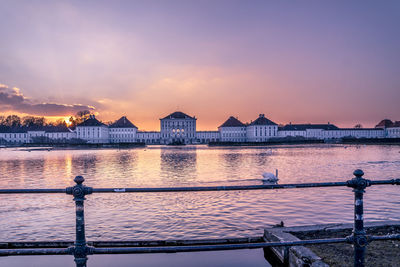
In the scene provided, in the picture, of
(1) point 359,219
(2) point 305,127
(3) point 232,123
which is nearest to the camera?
(1) point 359,219

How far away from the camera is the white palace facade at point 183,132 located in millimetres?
153500

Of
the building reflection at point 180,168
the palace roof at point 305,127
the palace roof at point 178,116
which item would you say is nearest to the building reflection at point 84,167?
the building reflection at point 180,168

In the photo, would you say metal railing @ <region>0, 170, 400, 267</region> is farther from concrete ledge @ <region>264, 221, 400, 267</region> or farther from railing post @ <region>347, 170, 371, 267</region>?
concrete ledge @ <region>264, 221, 400, 267</region>

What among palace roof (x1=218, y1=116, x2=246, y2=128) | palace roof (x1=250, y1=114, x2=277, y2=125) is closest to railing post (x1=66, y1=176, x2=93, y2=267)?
palace roof (x1=250, y1=114, x2=277, y2=125)

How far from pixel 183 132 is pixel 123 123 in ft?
115

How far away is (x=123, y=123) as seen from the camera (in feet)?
547

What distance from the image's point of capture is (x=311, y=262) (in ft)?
15.3

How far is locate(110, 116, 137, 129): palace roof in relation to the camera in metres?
164

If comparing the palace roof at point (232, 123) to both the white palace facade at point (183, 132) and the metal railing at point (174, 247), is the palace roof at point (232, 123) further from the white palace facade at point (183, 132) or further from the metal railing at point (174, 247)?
the metal railing at point (174, 247)

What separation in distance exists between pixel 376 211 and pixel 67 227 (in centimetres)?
962

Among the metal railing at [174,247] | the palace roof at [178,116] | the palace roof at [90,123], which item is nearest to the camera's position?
the metal railing at [174,247]

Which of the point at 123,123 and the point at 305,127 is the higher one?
the point at 123,123

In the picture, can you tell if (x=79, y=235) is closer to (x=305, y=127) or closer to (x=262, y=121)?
(x=262, y=121)

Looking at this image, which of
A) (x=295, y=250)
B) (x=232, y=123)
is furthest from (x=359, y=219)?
(x=232, y=123)
